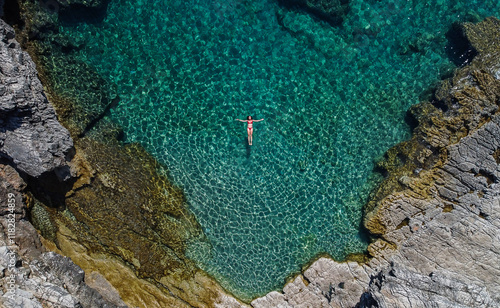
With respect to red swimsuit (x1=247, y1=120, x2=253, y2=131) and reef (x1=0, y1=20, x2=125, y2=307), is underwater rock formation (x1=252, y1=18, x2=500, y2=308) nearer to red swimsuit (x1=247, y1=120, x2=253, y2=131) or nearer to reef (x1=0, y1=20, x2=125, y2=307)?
red swimsuit (x1=247, y1=120, x2=253, y2=131)

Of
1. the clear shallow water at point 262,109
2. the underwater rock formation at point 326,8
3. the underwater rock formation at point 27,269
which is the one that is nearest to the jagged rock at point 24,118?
the underwater rock formation at point 27,269

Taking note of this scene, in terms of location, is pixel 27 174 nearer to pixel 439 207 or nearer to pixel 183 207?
pixel 183 207

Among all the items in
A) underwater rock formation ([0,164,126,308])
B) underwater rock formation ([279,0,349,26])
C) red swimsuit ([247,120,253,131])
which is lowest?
underwater rock formation ([0,164,126,308])

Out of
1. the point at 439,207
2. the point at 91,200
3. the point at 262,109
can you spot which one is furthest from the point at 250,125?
the point at 439,207

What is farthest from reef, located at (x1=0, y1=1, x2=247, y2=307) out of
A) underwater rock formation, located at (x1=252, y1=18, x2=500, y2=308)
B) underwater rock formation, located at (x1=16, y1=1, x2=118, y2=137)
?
underwater rock formation, located at (x1=252, y1=18, x2=500, y2=308)

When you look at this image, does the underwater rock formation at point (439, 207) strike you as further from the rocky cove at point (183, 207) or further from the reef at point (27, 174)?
the reef at point (27, 174)

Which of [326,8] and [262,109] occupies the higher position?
[326,8]
